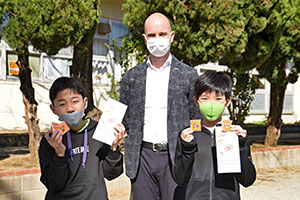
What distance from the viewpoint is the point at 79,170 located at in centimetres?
283

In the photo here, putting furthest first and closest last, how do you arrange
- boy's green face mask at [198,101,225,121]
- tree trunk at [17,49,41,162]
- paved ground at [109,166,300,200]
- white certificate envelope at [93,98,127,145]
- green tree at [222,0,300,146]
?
1. green tree at [222,0,300,146]
2. tree trunk at [17,49,41,162]
3. paved ground at [109,166,300,200]
4. boy's green face mask at [198,101,225,121]
5. white certificate envelope at [93,98,127,145]

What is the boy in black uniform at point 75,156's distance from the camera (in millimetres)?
2707

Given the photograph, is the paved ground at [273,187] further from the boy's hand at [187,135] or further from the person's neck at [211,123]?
the boy's hand at [187,135]

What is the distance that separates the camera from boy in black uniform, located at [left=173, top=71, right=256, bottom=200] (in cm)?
280

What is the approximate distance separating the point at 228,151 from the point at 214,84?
487 mm

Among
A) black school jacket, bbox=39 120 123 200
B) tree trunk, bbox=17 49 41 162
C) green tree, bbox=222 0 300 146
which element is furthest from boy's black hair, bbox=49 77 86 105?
green tree, bbox=222 0 300 146

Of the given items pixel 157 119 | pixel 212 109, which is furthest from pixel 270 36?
pixel 212 109

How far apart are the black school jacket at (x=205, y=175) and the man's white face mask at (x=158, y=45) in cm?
87

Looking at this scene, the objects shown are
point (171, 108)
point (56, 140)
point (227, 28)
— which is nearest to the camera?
point (56, 140)

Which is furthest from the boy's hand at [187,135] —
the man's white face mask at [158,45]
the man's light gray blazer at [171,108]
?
the man's white face mask at [158,45]

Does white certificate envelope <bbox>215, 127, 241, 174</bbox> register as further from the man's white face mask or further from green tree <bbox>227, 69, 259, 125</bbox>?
green tree <bbox>227, 69, 259, 125</bbox>

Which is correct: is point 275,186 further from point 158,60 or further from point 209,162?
point 209,162

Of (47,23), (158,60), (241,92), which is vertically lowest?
(241,92)

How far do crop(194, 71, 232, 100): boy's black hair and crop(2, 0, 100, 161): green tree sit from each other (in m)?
3.58
